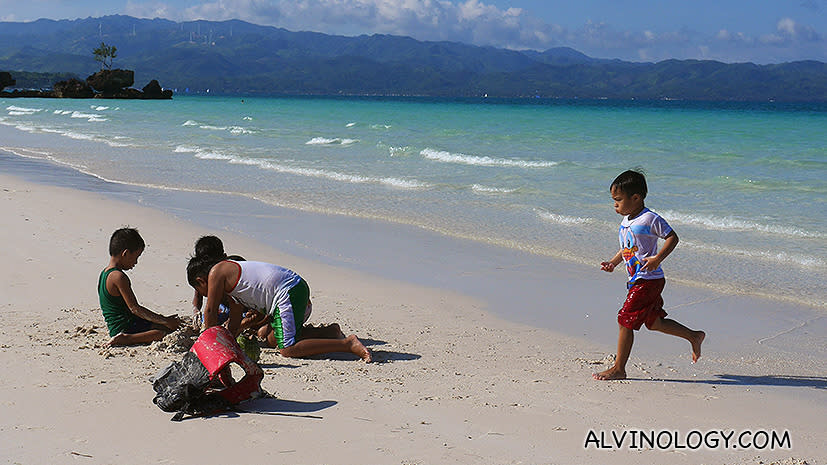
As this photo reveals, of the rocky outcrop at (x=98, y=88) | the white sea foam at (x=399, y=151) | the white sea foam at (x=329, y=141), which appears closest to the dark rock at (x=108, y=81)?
the rocky outcrop at (x=98, y=88)

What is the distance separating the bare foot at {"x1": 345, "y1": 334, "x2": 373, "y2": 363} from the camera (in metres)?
5.53

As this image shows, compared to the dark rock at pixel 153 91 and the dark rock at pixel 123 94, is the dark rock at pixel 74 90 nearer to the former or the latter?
the dark rock at pixel 123 94

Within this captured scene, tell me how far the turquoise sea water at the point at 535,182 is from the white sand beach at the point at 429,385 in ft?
7.12

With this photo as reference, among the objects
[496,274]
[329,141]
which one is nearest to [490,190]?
[496,274]

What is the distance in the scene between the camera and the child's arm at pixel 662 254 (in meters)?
5.00

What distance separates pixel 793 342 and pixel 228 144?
23197 millimetres

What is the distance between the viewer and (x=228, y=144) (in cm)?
2741

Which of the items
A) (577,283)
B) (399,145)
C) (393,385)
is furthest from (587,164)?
(393,385)

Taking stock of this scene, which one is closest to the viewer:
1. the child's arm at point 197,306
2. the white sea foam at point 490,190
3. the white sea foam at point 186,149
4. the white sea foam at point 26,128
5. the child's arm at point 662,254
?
the child's arm at point 662,254


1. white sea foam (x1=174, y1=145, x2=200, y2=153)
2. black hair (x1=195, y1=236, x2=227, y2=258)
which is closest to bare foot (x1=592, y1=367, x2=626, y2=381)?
black hair (x1=195, y1=236, x2=227, y2=258)

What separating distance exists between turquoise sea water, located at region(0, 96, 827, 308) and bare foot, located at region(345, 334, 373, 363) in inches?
169

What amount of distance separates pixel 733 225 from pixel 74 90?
93588 millimetres

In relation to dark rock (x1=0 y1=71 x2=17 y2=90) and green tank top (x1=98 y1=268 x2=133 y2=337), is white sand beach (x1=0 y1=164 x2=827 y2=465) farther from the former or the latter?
dark rock (x1=0 y1=71 x2=17 y2=90)

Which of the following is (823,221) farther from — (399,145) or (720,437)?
(399,145)
